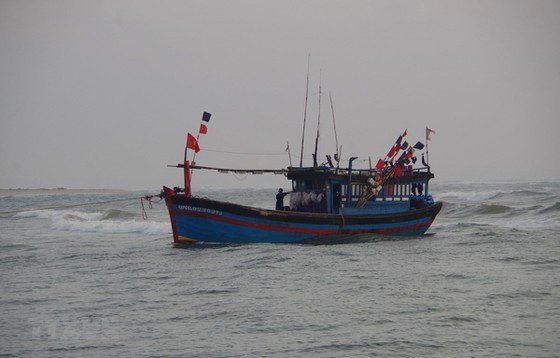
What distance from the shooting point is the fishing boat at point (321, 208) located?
22938 millimetres

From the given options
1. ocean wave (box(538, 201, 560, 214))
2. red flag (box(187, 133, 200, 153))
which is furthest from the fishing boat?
ocean wave (box(538, 201, 560, 214))

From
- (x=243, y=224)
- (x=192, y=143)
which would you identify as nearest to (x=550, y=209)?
(x=243, y=224)

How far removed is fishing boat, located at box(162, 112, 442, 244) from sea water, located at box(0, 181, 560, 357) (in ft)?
2.68

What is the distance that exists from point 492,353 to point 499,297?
4.01m

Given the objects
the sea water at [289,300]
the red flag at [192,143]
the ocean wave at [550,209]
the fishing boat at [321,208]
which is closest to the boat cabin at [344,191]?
the fishing boat at [321,208]

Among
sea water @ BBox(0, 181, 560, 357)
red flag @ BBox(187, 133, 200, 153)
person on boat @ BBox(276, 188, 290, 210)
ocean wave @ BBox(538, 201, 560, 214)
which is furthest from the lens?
ocean wave @ BBox(538, 201, 560, 214)

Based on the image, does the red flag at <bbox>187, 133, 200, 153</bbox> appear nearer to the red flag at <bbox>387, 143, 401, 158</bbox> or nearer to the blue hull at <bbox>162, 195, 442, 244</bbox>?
the blue hull at <bbox>162, 195, 442, 244</bbox>

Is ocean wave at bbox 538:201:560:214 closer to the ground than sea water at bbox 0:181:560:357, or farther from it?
farther from it

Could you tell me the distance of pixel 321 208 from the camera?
81.2 feet

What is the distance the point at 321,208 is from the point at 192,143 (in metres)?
5.68

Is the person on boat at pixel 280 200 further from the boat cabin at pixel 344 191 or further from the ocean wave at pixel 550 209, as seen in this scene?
the ocean wave at pixel 550 209

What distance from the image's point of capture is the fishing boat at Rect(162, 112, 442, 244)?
22938mm

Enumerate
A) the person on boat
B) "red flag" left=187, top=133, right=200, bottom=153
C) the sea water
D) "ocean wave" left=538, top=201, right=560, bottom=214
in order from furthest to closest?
"ocean wave" left=538, top=201, right=560, bottom=214 → the person on boat → "red flag" left=187, top=133, right=200, bottom=153 → the sea water

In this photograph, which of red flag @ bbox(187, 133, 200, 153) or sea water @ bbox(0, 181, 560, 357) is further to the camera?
red flag @ bbox(187, 133, 200, 153)
